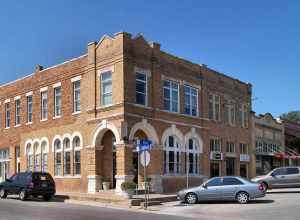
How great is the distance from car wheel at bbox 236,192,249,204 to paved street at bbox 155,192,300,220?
0.37 meters

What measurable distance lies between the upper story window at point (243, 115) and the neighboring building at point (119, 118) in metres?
1.95

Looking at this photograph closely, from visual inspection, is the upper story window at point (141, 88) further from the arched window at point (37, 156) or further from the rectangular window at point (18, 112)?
the rectangular window at point (18, 112)

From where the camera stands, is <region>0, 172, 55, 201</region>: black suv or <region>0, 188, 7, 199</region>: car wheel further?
<region>0, 188, 7, 199</region>: car wheel

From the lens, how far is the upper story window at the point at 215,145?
36706 mm

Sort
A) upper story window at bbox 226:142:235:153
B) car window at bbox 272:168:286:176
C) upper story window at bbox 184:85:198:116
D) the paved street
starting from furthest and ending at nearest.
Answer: upper story window at bbox 226:142:235:153 < upper story window at bbox 184:85:198:116 < car window at bbox 272:168:286:176 < the paved street

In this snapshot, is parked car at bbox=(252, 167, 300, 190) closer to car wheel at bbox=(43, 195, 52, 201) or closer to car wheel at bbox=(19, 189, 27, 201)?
car wheel at bbox=(43, 195, 52, 201)

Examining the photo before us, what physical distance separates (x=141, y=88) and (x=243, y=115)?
50.2 feet

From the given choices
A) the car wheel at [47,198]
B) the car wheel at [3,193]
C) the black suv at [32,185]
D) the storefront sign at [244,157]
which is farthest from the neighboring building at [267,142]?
the car wheel at [3,193]

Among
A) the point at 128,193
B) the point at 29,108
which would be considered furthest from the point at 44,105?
the point at 128,193

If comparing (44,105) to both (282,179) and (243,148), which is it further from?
(243,148)

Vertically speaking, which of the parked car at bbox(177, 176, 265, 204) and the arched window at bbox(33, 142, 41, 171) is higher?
the arched window at bbox(33, 142, 41, 171)

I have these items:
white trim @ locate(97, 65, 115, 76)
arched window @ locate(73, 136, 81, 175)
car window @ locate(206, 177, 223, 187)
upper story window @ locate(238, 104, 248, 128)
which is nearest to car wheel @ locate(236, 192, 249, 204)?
car window @ locate(206, 177, 223, 187)

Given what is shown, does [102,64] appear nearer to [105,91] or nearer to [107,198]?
[105,91]

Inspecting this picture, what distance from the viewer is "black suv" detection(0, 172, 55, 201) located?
26250 mm
